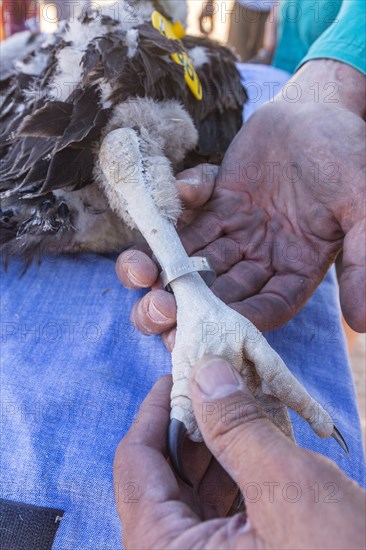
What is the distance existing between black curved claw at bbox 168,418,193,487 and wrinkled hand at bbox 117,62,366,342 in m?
0.19

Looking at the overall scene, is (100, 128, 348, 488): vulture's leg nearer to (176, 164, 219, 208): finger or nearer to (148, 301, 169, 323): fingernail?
(148, 301, 169, 323): fingernail

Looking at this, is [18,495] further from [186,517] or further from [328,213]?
[328,213]

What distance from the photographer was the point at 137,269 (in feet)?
2.72

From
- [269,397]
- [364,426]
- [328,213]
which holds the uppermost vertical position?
[328,213]

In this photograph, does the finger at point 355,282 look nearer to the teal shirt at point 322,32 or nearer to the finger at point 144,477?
the finger at point 144,477

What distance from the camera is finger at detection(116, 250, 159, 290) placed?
829 mm

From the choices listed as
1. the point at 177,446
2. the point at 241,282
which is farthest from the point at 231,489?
the point at 241,282

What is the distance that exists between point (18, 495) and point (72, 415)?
139 mm

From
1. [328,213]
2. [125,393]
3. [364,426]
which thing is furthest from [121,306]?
[364,426]

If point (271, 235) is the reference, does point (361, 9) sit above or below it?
above

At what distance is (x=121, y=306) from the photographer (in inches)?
40.4

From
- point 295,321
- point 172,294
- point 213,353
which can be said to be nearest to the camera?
point 213,353

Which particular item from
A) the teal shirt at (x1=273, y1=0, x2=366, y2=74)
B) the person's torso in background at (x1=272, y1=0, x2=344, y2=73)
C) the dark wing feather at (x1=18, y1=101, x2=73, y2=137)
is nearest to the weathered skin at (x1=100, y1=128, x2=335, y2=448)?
the dark wing feather at (x1=18, y1=101, x2=73, y2=137)

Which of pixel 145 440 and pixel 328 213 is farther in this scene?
pixel 328 213
